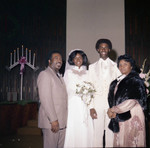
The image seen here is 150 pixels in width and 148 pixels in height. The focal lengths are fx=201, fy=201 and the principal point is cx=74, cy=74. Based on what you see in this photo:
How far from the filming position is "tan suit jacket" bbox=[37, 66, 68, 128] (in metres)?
3.00

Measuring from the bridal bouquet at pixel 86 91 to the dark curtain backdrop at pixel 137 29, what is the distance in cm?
327

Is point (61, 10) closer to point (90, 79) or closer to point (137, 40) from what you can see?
point (137, 40)

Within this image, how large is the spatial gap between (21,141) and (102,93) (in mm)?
2698

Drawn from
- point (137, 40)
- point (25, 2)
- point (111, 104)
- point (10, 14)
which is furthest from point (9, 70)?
point (111, 104)

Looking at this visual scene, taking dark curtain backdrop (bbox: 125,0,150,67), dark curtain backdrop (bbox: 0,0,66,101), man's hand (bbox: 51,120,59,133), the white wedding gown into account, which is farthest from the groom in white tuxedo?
dark curtain backdrop (bbox: 0,0,66,101)

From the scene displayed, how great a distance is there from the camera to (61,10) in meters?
6.71

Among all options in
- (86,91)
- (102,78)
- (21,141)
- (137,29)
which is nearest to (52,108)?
(86,91)

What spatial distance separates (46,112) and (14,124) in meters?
2.88

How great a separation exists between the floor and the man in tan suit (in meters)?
1.60

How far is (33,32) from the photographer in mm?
6746

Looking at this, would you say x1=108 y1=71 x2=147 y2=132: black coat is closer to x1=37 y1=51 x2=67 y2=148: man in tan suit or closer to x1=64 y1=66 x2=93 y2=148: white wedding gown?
x1=64 y1=66 x2=93 y2=148: white wedding gown

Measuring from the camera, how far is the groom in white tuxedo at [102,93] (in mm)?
3277

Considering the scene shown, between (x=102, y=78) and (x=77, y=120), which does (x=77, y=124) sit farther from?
(x=102, y=78)

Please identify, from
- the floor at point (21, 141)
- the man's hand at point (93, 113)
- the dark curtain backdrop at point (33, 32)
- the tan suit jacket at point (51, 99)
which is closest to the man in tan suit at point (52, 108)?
the tan suit jacket at point (51, 99)
